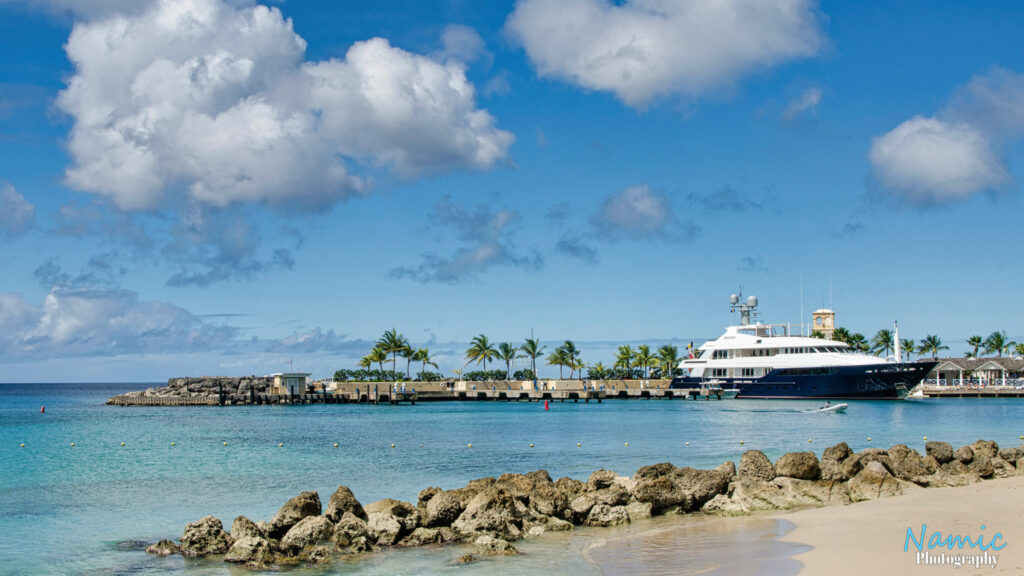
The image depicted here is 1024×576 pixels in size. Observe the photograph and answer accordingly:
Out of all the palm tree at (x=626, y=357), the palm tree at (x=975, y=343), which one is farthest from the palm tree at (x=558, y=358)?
the palm tree at (x=975, y=343)

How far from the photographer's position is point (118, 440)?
1705 inches

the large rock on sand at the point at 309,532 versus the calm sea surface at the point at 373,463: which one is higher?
the large rock on sand at the point at 309,532

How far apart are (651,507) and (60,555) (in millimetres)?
11669

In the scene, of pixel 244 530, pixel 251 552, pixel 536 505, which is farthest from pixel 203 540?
pixel 536 505

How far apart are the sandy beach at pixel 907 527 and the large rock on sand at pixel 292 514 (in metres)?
8.82

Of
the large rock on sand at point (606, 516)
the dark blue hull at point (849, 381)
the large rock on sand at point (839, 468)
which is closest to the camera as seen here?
the large rock on sand at point (606, 516)

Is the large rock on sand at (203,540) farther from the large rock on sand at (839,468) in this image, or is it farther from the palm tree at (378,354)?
the palm tree at (378,354)

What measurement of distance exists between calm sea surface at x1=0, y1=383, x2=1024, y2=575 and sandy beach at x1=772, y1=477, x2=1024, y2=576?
0.82 metres

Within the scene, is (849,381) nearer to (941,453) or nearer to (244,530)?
(941,453)

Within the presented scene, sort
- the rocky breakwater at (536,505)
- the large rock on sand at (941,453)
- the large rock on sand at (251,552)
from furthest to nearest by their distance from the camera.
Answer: the large rock on sand at (941,453) → the rocky breakwater at (536,505) → the large rock on sand at (251,552)

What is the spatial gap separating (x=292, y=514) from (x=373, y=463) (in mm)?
15306

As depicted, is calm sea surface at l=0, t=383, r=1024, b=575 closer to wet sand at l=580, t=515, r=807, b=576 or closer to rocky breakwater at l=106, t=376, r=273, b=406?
wet sand at l=580, t=515, r=807, b=576

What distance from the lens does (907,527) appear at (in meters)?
15.6

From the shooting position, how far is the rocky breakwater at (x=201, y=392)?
86.9m
